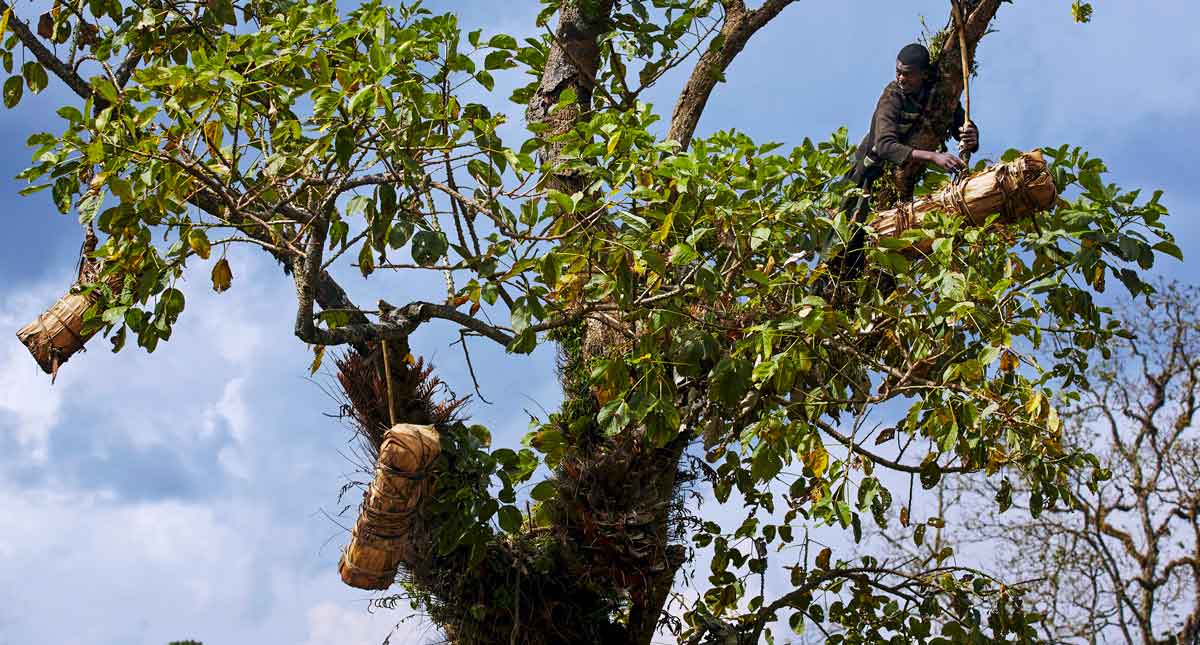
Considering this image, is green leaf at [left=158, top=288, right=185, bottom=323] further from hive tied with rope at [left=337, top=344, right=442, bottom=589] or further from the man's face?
the man's face

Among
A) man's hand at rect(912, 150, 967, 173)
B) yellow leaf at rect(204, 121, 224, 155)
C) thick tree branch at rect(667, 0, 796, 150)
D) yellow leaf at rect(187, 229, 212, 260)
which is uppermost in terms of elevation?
thick tree branch at rect(667, 0, 796, 150)

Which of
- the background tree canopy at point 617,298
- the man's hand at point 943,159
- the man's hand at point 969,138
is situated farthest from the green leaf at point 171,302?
the man's hand at point 969,138

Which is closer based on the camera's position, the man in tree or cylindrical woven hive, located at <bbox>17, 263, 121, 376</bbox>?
cylindrical woven hive, located at <bbox>17, 263, 121, 376</bbox>

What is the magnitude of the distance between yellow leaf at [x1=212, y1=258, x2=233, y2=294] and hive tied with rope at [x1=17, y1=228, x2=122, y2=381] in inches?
25.3

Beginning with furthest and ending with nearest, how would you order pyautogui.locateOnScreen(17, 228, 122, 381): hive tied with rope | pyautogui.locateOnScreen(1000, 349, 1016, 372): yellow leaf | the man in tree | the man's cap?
the man's cap
the man in tree
pyautogui.locateOnScreen(17, 228, 122, 381): hive tied with rope
pyautogui.locateOnScreen(1000, 349, 1016, 372): yellow leaf

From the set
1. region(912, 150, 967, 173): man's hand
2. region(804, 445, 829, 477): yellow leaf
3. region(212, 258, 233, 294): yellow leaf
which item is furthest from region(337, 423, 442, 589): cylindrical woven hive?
region(912, 150, 967, 173): man's hand

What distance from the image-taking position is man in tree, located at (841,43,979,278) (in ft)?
15.1

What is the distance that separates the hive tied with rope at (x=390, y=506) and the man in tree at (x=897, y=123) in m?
1.75

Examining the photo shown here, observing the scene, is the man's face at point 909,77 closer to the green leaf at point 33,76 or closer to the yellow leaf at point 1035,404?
the yellow leaf at point 1035,404

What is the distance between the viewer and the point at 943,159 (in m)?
4.40

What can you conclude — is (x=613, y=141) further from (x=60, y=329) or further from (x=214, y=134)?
(x=60, y=329)

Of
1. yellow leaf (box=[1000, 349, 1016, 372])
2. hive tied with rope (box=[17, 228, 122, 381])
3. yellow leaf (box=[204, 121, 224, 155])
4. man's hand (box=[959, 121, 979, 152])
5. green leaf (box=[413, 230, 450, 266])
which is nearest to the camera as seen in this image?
green leaf (box=[413, 230, 450, 266])

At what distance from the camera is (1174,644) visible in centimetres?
1042

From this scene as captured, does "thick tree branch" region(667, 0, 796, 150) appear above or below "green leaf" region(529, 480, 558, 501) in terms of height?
above
